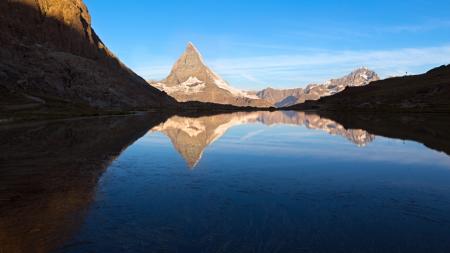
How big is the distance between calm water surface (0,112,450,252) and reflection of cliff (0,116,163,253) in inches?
15.1

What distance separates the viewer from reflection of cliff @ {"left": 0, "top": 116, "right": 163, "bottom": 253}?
625 inches

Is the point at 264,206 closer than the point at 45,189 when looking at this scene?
Yes

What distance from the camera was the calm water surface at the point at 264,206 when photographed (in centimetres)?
1527

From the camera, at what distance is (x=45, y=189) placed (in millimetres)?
24422

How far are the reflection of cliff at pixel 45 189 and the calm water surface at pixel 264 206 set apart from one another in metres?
0.38

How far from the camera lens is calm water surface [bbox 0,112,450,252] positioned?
15.3 m

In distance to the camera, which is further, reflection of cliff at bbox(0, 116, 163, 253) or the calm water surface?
reflection of cliff at bbox(0, 116, 163, 253)

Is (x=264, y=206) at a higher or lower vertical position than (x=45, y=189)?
lower

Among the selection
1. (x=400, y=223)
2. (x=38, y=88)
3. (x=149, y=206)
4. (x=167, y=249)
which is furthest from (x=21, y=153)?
(x=38, y=88)

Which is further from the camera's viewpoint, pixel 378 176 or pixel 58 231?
pixel 378 176

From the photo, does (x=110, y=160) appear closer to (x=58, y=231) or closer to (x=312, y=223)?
(x=58, y=231)

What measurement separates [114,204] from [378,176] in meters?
18.5

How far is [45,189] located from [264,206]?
13.2 meters

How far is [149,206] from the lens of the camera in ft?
67.5
